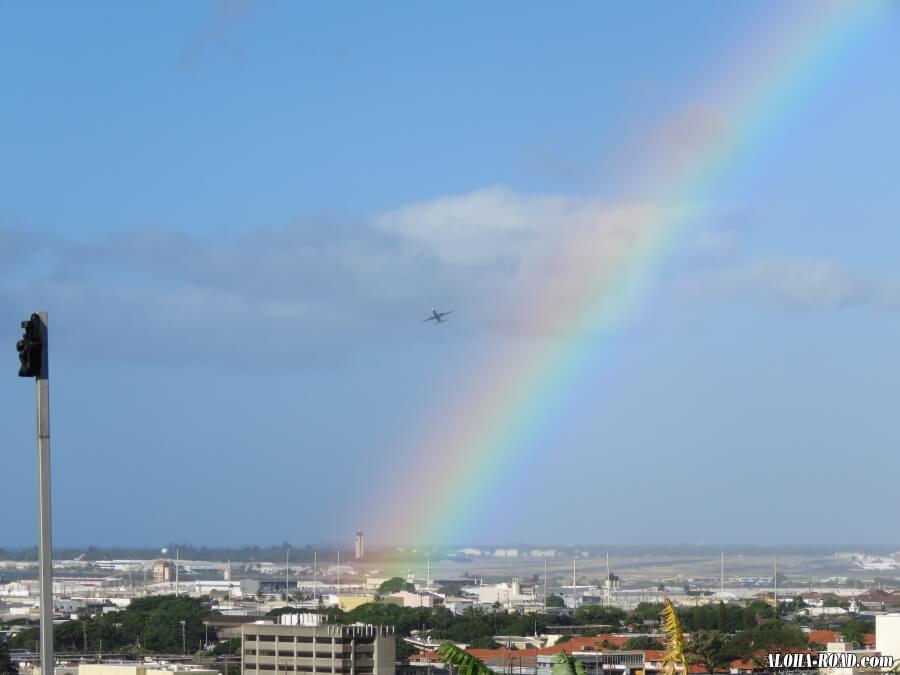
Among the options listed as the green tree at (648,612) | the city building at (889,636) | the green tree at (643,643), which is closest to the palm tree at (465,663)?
the city building at (889,636)

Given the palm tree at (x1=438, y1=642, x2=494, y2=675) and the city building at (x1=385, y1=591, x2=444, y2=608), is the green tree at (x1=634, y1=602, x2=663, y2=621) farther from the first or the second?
the palm tree at (x1=438, y1=642, x2=494, y2=675)

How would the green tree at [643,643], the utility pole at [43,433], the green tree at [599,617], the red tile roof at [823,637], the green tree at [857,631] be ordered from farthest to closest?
1. the green tree at [599,617]
2. the green tree at [643,643]
3. the red tile roof at [823,637]
4. the green tree at [857,631]
5. the utility pole at [43,433]

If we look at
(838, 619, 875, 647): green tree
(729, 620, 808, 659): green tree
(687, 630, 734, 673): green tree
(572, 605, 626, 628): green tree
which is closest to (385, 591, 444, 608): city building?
(572, 605, 626, 628): green tree

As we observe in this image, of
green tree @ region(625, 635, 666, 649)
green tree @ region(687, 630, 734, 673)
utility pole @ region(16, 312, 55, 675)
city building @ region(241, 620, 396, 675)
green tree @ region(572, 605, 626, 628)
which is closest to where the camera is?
utility pole @ region(16, 312, 55, 675)

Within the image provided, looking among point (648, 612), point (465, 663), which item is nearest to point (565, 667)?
point (465, 663)

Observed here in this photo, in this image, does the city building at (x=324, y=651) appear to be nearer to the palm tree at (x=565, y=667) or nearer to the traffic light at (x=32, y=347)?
the palm tree at (x=565, y=667)

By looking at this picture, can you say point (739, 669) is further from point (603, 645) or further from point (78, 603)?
point (78, 603)

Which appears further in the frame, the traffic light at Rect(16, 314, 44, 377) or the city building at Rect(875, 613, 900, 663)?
the city building at Rect(875, 613, 900, 663)
